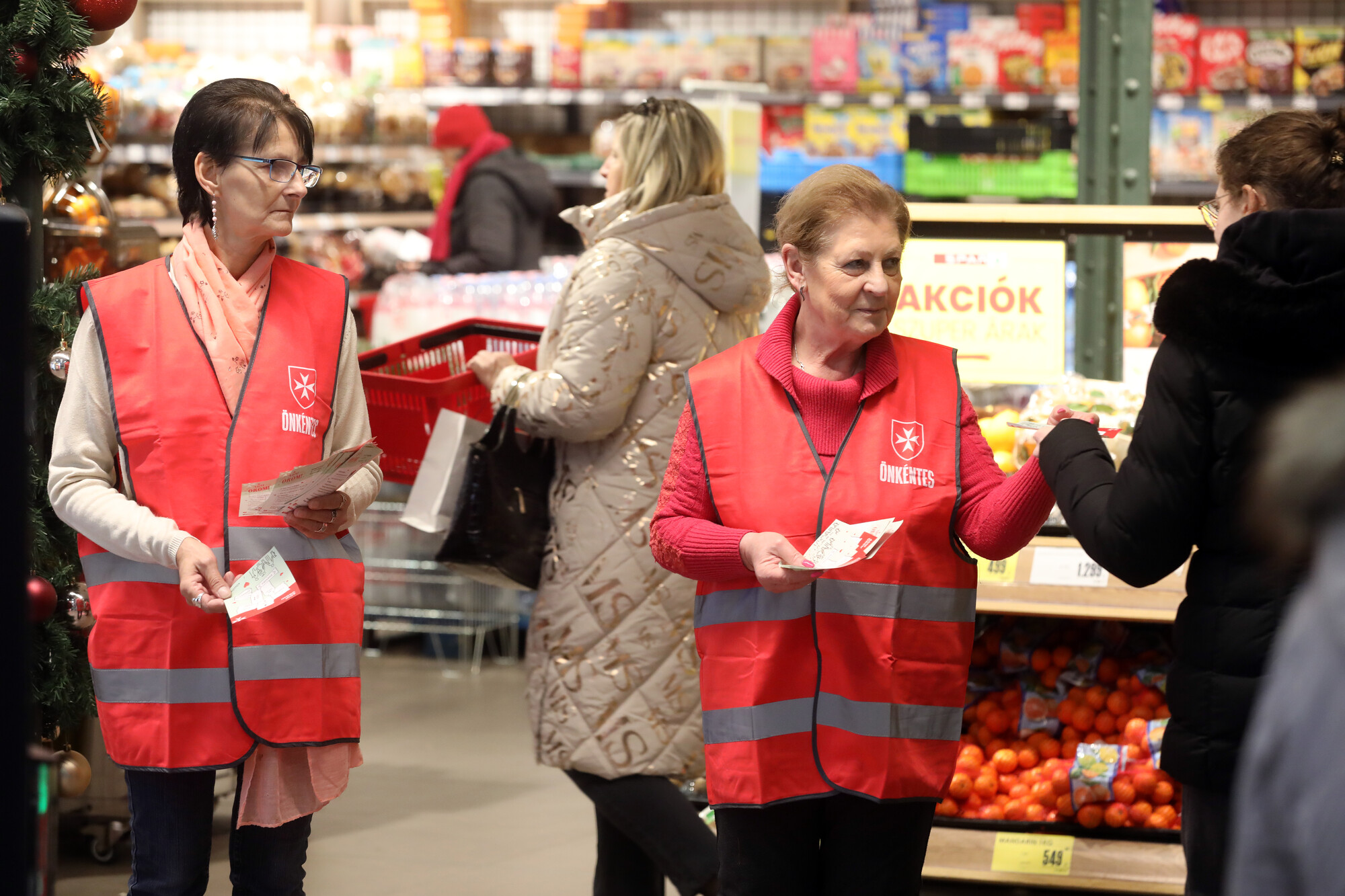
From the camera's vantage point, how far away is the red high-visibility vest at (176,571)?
2174 millimetres

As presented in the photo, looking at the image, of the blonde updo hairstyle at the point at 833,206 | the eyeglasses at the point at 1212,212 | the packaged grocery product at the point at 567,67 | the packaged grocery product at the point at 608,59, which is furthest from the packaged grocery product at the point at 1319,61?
the blonde updo hairstyle at the point at 833,206

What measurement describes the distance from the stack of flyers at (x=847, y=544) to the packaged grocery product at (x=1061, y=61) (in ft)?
19.0

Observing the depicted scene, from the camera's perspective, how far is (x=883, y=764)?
2.06m

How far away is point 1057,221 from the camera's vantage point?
3.33 meters

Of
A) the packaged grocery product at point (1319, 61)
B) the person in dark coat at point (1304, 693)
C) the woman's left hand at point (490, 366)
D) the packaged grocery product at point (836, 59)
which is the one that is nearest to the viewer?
the person in dark coat at point (1304, 693)

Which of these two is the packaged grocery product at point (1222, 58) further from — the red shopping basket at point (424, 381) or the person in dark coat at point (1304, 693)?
the person in dark coat at point (1304, 693)

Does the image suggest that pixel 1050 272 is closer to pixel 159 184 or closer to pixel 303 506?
pixel 303 506

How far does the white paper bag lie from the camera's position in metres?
2.87

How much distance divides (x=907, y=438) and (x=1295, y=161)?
0.63 metres

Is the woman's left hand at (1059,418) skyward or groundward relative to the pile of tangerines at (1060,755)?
skyward

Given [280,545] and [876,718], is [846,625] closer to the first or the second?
[876,718]

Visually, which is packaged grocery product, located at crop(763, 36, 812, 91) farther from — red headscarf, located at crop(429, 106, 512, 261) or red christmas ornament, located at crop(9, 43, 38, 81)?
red christmas ornament, located at crop(9, 43, 38, 81)

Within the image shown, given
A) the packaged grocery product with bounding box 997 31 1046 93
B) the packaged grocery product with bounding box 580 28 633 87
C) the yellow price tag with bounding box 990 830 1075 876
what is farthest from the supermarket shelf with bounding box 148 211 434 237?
the yellow price tag with bounding box 990 830 1075 876

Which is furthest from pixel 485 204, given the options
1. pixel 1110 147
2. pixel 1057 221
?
pixel 1057 221
